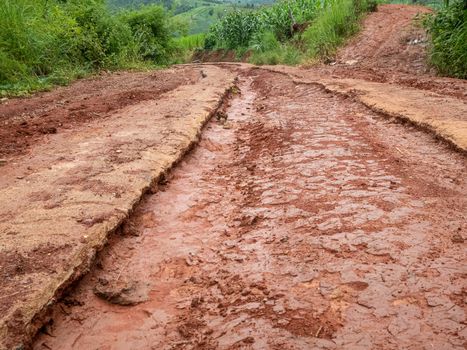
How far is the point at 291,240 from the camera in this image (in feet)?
6.27

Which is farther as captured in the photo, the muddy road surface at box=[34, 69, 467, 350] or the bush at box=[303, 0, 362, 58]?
the bush at box=[303, 0, 362, 58]

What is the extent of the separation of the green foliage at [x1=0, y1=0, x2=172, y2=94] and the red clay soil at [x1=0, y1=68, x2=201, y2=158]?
0.76 metres

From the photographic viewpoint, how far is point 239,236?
2.04 meters

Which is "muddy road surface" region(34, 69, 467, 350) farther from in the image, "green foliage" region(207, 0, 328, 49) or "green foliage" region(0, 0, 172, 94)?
"green foliage" region(207, 0, 328, 49)

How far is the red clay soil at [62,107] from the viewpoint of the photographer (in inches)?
139

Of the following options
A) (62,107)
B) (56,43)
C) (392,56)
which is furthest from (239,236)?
(56,43)

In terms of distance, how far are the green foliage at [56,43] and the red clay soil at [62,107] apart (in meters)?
0.76

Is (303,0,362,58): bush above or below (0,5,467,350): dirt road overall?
above

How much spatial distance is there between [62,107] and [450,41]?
226 inches

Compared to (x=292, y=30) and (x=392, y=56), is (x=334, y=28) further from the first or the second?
(x=292, y=30)

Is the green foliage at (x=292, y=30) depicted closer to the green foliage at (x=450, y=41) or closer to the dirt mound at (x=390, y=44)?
the dirt mound at (x=390, y=44)

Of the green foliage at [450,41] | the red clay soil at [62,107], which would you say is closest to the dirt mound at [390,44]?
the green foliage at [450,41]

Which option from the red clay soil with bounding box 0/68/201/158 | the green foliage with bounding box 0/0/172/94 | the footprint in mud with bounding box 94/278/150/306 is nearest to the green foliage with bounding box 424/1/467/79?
the red clay soil with bounding box 0/68/201/158

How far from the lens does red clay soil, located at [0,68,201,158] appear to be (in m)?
3.54
